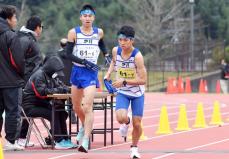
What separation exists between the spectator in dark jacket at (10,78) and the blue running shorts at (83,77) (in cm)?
96

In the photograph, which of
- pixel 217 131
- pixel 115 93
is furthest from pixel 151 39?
pixel 115 93

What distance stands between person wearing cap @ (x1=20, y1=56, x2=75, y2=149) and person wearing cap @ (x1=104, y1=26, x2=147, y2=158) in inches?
71.6

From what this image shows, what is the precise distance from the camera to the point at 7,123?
13938 millimetres

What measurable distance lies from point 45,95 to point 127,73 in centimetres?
209

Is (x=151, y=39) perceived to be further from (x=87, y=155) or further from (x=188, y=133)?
(x=87, y=155)

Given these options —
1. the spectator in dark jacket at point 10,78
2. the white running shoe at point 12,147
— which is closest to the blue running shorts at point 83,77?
the spectator in dark jacket at point 10,78

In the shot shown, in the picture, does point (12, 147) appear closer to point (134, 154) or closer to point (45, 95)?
point (45, 95)

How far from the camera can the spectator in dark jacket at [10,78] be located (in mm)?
13922

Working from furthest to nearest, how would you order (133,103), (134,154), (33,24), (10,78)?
1. (33,24)
2. (10,78)
3. (133,103)
4. (134,154)

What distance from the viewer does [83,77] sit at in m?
13.5

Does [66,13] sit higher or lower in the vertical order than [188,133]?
higher

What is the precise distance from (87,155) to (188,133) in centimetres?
519

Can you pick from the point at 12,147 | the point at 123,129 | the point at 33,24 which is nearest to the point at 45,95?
the point at 12,147

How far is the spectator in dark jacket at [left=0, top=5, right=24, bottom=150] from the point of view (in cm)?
1392
